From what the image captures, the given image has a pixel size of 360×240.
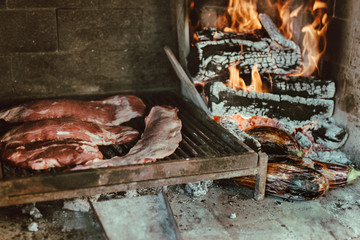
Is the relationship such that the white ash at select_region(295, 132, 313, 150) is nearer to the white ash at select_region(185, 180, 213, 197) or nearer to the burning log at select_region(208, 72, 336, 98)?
the burning log at select_region(208, 72, 336, 98)

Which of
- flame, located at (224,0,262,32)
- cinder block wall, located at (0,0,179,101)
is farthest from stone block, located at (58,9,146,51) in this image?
flame, located at (224,0,262,32)

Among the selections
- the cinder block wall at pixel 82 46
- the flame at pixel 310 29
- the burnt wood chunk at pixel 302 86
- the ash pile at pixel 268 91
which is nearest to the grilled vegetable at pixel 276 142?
the ash pile at pixel 268 91

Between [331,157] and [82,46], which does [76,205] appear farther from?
[331,157]

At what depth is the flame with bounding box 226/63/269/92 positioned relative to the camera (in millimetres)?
4953

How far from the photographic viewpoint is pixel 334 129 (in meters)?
4.94

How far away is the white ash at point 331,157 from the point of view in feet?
15.5

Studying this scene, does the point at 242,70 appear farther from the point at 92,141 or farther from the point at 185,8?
the point at 92,141

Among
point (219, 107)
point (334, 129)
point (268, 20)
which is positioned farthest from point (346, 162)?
point (268, 20)

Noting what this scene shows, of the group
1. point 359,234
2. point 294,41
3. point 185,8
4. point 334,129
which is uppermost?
point 185,8

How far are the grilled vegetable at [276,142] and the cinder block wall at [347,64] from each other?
2.39 feet

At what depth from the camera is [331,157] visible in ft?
15.7

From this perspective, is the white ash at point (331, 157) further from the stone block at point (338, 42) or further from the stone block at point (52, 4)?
the stone block at point (52, 4)

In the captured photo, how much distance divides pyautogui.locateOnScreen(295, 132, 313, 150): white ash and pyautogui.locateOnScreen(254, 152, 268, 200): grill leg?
1368mm

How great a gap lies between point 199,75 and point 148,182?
2004mm
